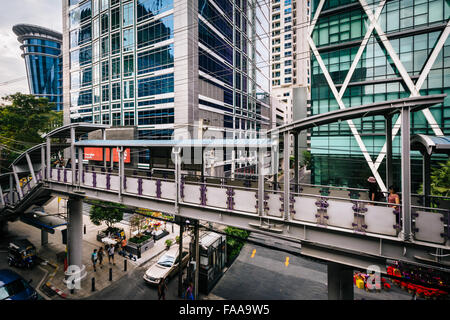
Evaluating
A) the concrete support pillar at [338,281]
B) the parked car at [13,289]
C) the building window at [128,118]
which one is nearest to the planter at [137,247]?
the parked car at [13,289]

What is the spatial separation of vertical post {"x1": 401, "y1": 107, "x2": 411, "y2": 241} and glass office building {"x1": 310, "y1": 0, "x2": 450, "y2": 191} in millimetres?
17243

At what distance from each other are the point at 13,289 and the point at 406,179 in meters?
17.5

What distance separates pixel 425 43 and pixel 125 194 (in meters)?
31.4

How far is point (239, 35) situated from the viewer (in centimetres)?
4041

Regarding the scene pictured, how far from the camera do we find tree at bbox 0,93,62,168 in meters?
28.8

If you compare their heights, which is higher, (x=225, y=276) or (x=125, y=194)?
(x=125, y=194)

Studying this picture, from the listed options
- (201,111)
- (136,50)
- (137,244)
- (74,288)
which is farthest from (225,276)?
(136,50)

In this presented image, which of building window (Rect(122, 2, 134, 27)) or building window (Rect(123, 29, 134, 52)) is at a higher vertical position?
building window (Rect(122, 2, 134, 27))

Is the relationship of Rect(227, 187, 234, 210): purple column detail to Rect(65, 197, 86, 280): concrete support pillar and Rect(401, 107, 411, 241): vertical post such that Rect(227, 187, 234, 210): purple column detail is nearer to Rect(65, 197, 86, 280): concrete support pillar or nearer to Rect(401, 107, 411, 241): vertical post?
Rect(401, 107, 411, 241): vertical post

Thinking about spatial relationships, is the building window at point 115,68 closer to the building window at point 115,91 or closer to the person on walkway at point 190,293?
the building window at point 115,91

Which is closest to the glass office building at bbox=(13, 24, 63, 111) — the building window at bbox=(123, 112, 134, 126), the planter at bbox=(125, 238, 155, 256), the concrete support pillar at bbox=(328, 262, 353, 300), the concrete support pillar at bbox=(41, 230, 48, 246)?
the building window at bbox=(123, 112, 134, 126)

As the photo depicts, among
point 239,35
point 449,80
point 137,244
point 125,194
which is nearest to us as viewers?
point 125,194

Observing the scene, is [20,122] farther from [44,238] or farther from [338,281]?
[338,281]

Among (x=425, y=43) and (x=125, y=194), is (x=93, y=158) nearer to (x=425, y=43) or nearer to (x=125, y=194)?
(x=125, y=194)
